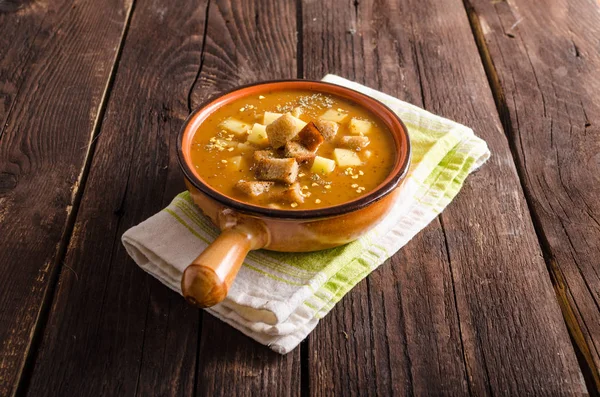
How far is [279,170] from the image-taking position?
154 centimetres

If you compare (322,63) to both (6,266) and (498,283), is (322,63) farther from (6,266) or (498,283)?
(6,266)

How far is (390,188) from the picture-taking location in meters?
1.52

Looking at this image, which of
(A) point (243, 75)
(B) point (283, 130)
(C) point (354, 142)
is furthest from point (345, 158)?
(A) point (243, 75)

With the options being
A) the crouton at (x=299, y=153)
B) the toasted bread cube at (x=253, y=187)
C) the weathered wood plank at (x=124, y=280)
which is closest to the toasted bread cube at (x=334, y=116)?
the crouton at (x=299, y=153)

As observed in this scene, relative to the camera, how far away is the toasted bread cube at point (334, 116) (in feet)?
5.89

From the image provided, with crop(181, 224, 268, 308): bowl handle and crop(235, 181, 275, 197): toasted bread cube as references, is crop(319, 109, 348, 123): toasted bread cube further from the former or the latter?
crop(181, 224, 268, 308): bowl handle

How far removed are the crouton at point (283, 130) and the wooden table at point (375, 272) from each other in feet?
1.27

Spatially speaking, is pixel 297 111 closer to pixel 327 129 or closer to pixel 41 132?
pixel 327 129

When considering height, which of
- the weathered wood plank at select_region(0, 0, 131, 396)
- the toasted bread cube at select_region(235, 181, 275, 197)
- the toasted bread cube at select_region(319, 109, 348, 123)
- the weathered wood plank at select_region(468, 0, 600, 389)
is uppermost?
the toasted bread cube at select_region(235, 181, 275, 197)

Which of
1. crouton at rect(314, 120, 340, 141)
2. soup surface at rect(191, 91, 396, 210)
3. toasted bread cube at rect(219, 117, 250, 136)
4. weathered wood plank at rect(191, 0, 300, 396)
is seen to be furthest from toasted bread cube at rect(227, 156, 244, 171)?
weathered wood plank at rect(191, 0, 300, 396)

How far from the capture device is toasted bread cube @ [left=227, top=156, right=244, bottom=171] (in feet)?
5.32

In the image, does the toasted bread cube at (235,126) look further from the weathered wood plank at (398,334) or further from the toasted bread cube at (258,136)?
the weathered wood plank at (398,334)

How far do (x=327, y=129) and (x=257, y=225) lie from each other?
0.39 m

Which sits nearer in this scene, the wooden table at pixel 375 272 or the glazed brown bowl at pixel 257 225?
the glazed brown bowl at pixel 257 225
